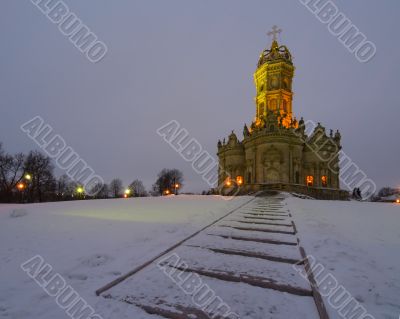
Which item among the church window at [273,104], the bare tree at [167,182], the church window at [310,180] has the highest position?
the church window at [273,104]

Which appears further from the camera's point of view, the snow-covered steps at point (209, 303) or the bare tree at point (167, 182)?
the bare tree at point (167, 182)

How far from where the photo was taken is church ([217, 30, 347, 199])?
121ft

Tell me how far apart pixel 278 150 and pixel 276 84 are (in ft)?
55.9

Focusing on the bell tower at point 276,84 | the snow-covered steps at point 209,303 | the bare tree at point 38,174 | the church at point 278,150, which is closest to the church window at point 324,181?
the church at point 278,150

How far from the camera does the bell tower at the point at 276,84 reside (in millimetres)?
45487

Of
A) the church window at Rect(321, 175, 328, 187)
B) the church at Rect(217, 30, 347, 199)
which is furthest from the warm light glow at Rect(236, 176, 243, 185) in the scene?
the church window at Rect(321, 175, 328, 187)

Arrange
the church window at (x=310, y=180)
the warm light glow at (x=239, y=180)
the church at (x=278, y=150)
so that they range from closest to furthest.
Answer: the church at (x=278, y=150), the church window at (x=310, y=180), the warm light glow at (x=239, y=180)

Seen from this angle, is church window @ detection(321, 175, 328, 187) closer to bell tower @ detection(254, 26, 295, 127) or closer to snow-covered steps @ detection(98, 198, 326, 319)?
bell tower @ detection(254, 26, 295, 127)

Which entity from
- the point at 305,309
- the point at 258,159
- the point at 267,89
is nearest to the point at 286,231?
the point at 305,309

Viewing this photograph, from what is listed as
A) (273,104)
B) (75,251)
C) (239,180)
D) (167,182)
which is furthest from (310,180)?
(167,182)

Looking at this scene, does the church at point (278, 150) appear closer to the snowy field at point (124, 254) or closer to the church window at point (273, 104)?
the church window at point (273, 104)

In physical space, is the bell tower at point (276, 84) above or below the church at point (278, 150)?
above

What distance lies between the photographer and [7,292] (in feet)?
10.5

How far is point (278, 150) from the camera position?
121 feet
